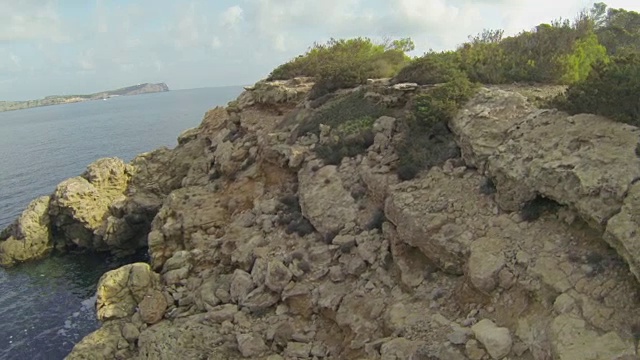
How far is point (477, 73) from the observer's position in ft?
71.7

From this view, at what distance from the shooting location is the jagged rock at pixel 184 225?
21.0 m

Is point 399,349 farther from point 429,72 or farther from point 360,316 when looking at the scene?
point 429,72

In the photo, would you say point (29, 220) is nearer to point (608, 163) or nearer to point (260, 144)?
point (260, 144)

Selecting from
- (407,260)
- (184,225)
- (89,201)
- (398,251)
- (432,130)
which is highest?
(432,130)

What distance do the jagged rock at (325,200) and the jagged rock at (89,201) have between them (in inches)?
682

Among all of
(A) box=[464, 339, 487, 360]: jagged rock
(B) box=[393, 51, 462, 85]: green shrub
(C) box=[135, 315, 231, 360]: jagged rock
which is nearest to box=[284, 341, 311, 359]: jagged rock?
(C) box=[135, 315, 231, 360]: jagged rock

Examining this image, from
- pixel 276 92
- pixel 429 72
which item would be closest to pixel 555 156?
pixel 429 72

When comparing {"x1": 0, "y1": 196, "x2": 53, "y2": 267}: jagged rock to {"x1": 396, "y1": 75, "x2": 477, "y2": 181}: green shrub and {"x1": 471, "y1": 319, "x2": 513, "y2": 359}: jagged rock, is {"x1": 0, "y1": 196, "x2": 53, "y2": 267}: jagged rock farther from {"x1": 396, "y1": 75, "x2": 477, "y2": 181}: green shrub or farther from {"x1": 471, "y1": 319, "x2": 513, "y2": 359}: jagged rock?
{"x1": 471, "y1": 319, "x2": 513, "y2": 359}: jagged rock

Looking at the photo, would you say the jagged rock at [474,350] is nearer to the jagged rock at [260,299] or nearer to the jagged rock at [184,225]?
the jagged rock at [260,299]

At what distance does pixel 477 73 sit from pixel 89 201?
81.1 ft

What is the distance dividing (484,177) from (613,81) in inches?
162

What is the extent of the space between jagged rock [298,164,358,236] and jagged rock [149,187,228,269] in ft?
16.1

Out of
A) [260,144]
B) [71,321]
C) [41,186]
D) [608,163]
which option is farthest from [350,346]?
[41,186]

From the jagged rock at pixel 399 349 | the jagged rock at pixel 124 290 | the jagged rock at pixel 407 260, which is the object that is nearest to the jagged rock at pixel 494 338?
the jagged rock at pixel 399 349
